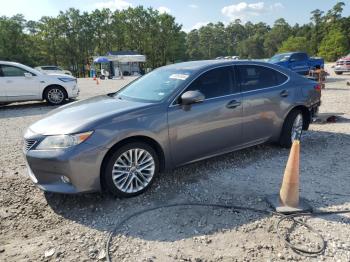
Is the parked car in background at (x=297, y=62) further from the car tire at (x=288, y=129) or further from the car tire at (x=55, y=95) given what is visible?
the car tire at (x=288, y=129)

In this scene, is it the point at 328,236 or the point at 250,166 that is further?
the point at 250,166

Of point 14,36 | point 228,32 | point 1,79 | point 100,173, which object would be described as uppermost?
point 228,32

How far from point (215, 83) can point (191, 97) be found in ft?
2.32

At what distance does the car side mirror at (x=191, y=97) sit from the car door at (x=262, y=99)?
95 centimetres

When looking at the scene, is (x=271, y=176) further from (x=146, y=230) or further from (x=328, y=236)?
(x=146, y=230)

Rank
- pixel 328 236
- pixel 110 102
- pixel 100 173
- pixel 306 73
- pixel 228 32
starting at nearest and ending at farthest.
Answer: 1. pixel 328 236
2. pixel 100 173
3. pixel 110 102
4. pixel 306 73
5. pixel 228 32

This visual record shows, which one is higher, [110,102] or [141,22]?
[141,22]

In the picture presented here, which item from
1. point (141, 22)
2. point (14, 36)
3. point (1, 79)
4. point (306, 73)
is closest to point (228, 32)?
point (141, 22)

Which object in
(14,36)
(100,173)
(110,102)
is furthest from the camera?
(14,36)

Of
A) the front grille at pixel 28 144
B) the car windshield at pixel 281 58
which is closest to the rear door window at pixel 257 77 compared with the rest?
the front grille at pixel 28 144

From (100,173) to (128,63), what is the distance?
4935 cm

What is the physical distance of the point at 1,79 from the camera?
11188 mm

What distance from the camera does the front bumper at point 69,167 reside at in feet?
11.7

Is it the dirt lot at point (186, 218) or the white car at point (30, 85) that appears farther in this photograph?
the white car at point (30, 85)
